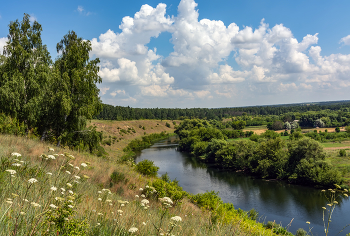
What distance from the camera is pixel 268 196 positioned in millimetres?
30203

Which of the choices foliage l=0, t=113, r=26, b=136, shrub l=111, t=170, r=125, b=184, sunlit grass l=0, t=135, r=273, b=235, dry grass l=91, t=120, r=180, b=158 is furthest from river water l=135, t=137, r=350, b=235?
dry grass l=91, t=120, r=180, b=158

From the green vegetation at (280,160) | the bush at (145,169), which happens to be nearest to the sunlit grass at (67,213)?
the bush at (145,169)

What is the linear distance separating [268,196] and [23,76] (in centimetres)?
3122

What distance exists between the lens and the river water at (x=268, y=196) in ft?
76.3

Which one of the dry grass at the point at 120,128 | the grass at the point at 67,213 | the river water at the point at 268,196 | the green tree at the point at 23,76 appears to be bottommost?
the river water at the point at 268,196

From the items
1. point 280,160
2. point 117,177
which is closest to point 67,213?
point 117,177

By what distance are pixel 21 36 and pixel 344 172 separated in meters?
45.8

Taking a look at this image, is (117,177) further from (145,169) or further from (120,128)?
(120,128)

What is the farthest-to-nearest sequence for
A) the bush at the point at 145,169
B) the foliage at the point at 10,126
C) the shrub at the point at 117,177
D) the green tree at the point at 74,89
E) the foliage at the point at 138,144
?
the foliage at the point at 138,144 < the bush at the point at 145,169 < the green tree at the point at 74,89 < the foliage at the point at 10,126 < the shrub at the point at 117,177

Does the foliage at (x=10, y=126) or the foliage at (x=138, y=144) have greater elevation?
the foliage at (x=10, y=126)

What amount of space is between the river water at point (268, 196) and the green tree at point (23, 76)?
20.3m

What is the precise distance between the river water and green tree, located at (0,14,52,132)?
66.7 ft

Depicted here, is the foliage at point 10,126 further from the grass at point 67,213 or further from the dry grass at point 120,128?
the dry grass at point 120,128

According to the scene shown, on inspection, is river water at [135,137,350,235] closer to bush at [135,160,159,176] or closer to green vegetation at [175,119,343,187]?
green vegetation at [175,119,343,187]
